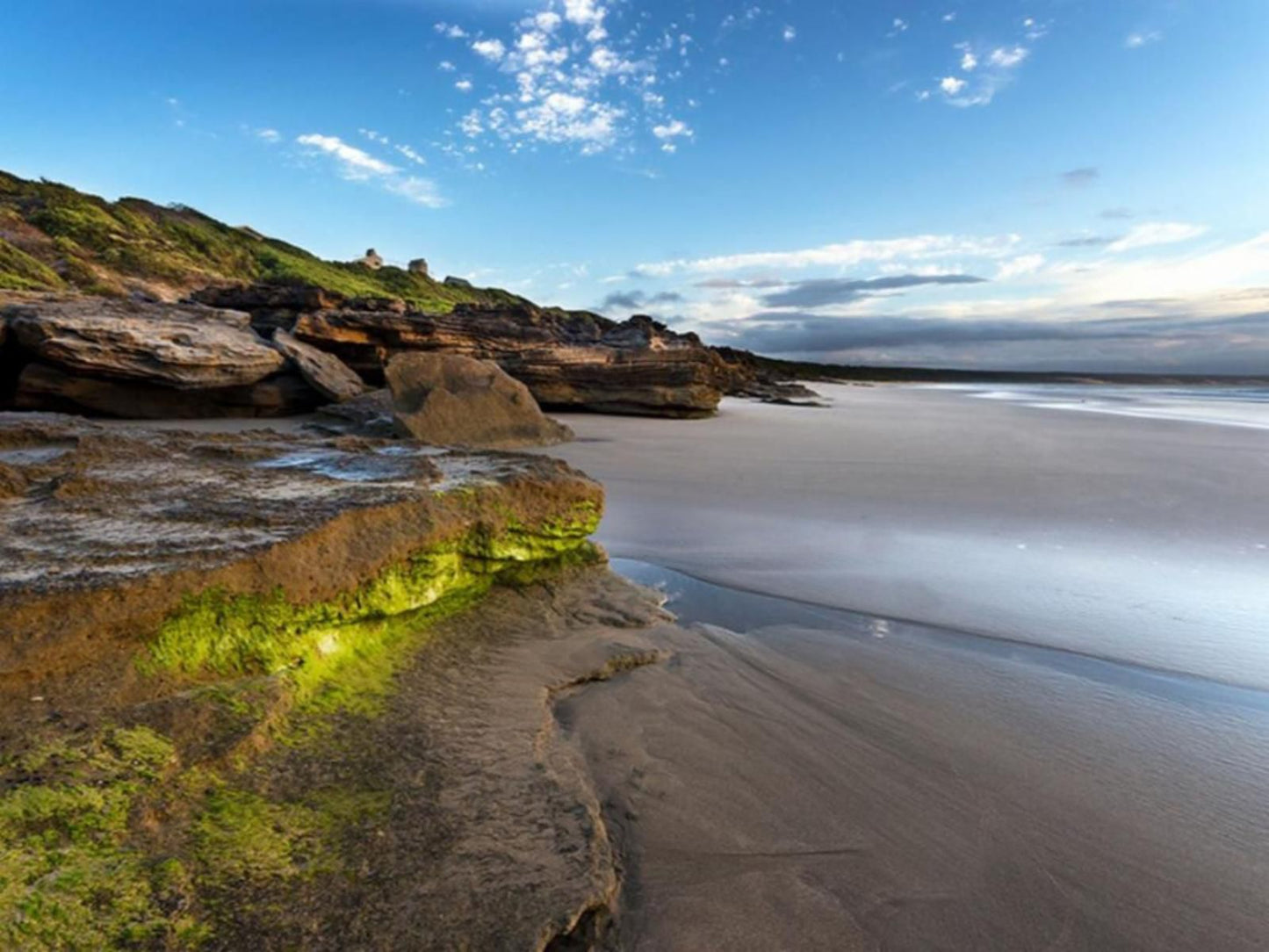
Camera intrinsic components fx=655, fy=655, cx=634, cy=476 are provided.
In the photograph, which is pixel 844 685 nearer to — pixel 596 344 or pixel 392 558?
pixel 392 558

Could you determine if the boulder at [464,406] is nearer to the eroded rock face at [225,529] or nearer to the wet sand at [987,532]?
the wet sand at [987,532]

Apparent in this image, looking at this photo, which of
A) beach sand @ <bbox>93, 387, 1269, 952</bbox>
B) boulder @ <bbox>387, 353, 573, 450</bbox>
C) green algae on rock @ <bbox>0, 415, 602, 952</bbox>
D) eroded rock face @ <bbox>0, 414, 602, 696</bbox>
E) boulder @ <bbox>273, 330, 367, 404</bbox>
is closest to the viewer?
green algae on rock @ <bbox>0, 415, 602, 952</bbox>

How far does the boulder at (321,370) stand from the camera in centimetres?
1052

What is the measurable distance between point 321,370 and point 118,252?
96.9 ft

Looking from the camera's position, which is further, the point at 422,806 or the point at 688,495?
the point at 688,495

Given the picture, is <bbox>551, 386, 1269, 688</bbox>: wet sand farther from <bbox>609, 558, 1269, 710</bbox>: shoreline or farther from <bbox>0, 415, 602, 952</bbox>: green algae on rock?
<bbox>0, 415, 602, 952</bbox>: green algae on rock

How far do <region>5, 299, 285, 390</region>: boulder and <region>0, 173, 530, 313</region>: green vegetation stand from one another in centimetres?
786

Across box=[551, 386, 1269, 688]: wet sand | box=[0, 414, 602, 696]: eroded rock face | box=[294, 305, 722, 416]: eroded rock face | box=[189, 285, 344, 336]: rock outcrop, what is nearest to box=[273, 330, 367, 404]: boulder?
box=[294, 305, 722, 416]: eroded rock face

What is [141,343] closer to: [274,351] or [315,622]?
[274,351]

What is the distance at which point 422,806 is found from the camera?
161 centimetres

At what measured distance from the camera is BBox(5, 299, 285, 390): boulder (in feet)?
28.7

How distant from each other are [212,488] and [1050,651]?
12.2 ft

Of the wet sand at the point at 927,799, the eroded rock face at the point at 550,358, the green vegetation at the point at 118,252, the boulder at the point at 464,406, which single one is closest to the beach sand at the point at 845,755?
the wet sand at the point at 927,799

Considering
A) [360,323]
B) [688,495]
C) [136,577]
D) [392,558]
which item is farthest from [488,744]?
[360,323]
